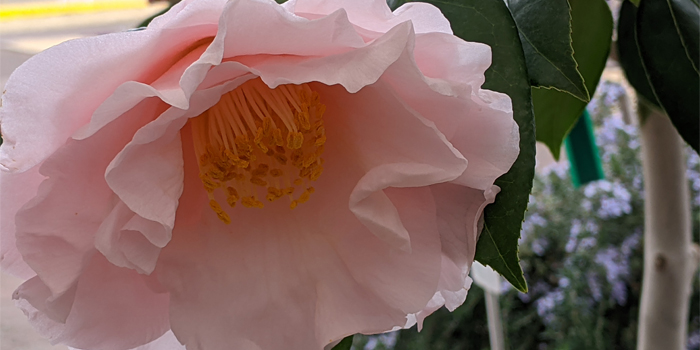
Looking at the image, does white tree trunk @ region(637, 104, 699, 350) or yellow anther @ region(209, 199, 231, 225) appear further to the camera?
white tree trunk @ region(637, 104, 699, 350)

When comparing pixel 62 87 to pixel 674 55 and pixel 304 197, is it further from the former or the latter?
pixel 674 55

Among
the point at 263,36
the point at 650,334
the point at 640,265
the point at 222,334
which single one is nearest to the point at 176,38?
the point at 263,36

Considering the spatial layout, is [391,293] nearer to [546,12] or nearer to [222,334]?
[222,334]

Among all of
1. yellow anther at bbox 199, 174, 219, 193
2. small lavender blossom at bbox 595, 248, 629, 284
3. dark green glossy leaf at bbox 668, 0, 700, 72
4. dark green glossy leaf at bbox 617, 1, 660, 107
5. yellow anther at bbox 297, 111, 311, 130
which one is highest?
yellow anther at bbox 297, 111, 311, 130

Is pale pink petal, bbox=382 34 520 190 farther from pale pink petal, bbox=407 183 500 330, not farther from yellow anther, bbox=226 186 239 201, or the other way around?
yellow anther, bbox=226 186 239 201

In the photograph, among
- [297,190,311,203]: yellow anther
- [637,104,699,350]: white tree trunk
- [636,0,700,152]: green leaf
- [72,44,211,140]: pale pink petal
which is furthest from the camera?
[637,104,699,350]: white tree trunk

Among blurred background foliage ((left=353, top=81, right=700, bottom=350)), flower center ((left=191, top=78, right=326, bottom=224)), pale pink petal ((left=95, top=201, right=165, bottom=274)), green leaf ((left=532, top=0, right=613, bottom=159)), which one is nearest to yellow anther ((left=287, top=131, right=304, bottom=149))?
flower center ((left=191, top=78, right=326, bottom=224))

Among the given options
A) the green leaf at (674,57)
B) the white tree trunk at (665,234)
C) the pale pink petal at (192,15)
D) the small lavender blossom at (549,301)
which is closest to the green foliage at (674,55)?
the green leaf at (674,57)
